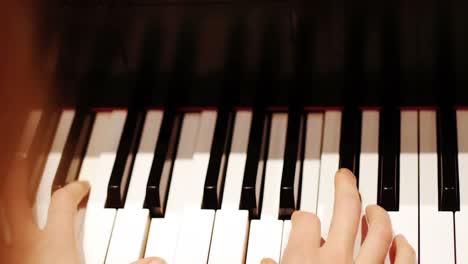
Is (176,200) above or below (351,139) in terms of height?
below

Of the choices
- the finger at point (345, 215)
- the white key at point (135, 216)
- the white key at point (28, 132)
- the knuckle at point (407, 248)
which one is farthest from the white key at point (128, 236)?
the knuckle at point (407, 248)

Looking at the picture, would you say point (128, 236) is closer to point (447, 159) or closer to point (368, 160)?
point (368, 160)

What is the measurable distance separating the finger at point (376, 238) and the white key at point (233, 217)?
21 centimetres

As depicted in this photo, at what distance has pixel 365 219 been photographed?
1.32 metres

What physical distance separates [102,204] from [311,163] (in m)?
0.37

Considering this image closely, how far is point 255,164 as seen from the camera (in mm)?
1408

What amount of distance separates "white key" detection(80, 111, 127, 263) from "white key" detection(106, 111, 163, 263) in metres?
0.02

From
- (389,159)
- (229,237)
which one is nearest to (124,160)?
(229,237)

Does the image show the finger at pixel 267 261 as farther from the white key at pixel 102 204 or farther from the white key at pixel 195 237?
the white key at pixel 102 204

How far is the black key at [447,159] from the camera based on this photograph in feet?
4.32

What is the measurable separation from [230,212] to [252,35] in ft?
1.03

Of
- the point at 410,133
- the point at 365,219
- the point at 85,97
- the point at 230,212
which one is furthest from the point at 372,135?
the point at 85,97

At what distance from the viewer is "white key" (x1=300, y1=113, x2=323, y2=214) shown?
54.0 inches

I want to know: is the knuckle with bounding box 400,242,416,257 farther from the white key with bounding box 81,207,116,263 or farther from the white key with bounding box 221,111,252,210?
the white key with bounding box 81,207,116,263
